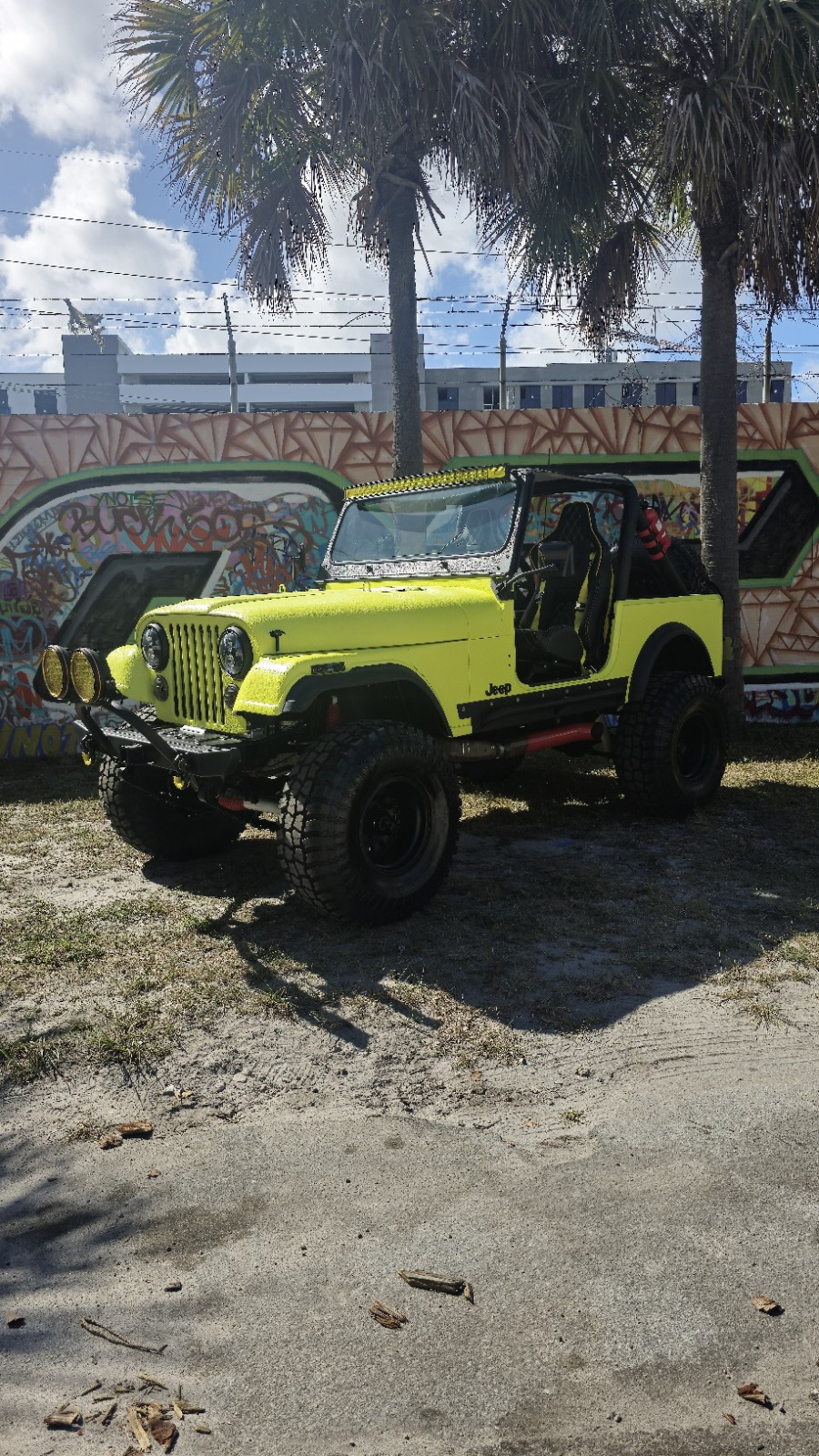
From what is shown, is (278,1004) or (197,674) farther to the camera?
(197,674)

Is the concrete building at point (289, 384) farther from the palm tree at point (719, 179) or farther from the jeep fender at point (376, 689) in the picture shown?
the jeep fender at point (376, 689)

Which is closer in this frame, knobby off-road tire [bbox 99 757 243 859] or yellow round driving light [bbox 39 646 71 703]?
yellow round driving light [bbox 39 646 71 703]

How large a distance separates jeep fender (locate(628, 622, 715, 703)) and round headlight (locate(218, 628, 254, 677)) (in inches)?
106

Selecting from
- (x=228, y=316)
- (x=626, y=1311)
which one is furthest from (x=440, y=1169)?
(x=228, y=316)

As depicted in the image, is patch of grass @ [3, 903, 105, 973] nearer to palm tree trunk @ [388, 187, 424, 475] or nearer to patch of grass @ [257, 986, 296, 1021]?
patch of grass @ [257, 986, 296, 1021]

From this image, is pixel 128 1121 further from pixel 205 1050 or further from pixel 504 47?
pixel 504 47

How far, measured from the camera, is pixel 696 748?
667cm

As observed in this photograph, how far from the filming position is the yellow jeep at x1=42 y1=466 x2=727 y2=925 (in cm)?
432

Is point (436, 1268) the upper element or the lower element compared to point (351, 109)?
lower

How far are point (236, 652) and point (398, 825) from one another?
3.44 feet

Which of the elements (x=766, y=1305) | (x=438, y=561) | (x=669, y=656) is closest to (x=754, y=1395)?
(x=766, y=1305)

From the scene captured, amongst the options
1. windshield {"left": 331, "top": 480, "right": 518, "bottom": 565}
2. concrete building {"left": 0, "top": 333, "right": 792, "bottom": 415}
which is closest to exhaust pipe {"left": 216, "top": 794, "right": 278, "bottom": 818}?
windshield {"left": 331, "top": 480, "right": 518, "bottom": 565}

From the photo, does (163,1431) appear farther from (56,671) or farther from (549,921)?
(56,671)

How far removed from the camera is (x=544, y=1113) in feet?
9.99
